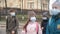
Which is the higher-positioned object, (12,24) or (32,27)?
(32,27)

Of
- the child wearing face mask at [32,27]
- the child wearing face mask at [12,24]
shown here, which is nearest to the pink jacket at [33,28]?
the child wearing face mask at [32,27]

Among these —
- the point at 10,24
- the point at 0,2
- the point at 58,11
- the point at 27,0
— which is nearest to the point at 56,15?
the point at 58,11

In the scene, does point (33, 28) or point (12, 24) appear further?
point (12, 24)

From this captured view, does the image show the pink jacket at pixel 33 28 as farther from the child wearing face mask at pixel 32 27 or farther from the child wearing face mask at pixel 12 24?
the child wearing face mask at pixel 12 24

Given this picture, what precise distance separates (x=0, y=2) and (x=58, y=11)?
22.8m

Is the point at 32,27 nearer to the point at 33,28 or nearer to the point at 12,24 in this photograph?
the point at 33,28

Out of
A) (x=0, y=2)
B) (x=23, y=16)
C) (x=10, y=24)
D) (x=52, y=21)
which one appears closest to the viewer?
(x=52, y=21)

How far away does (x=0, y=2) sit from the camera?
26.2 metres

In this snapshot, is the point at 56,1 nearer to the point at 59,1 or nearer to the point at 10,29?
the point at 59,1

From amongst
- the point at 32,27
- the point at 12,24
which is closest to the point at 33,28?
the point at 32,27

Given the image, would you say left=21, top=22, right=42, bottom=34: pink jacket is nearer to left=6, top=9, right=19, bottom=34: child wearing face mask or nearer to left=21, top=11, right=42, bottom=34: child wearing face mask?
left=21, top=11, right=42, bottom=34: child wearing face mask

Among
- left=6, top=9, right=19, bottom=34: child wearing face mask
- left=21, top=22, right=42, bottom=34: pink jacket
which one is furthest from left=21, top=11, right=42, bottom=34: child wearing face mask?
left=6, top=9, right=19, bottom=34: child wearing face mask

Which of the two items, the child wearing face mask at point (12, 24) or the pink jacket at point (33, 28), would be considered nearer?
the pink jacket at point (33, 28)

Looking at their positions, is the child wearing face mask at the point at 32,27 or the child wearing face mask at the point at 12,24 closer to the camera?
the child wearing face mask at the point at 32,27
